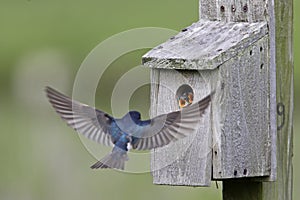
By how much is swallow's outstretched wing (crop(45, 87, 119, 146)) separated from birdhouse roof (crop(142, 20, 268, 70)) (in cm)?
22

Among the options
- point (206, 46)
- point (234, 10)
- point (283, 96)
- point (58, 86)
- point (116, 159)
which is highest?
point (58, 86)

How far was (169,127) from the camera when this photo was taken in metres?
3.30

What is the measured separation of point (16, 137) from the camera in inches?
252

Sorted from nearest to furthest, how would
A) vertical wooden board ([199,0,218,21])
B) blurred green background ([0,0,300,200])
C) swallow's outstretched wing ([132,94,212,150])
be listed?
swallow's outstretched wing ([132,94,212,150]), vertical wooden board ([199,0,218,21]), blurred green background ([0,0,300,200])

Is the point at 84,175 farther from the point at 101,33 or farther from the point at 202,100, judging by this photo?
the point at 202,100

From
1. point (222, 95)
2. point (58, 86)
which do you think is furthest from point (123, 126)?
point (58, 86)

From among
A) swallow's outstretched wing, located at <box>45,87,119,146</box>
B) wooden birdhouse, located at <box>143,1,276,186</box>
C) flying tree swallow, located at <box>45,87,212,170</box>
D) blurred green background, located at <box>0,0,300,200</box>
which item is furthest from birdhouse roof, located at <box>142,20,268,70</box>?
blurred green background, located at <box>0,0,300,200</box>

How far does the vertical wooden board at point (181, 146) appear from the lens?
A: 3.41m

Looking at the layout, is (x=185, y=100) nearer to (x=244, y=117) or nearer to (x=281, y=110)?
(x=244, y=117)

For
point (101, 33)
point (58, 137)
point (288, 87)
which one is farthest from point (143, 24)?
point (288, 87)

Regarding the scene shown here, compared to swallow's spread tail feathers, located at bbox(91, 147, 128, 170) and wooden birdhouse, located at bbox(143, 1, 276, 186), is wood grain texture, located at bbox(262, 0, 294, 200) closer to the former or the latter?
wooden birdhouse, located at bbox(143, 1, 276, 186)

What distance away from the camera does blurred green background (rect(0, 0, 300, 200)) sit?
5.90 m

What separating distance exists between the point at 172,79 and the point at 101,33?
11.6 ft

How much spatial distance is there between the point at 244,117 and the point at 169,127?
0.26 metres
